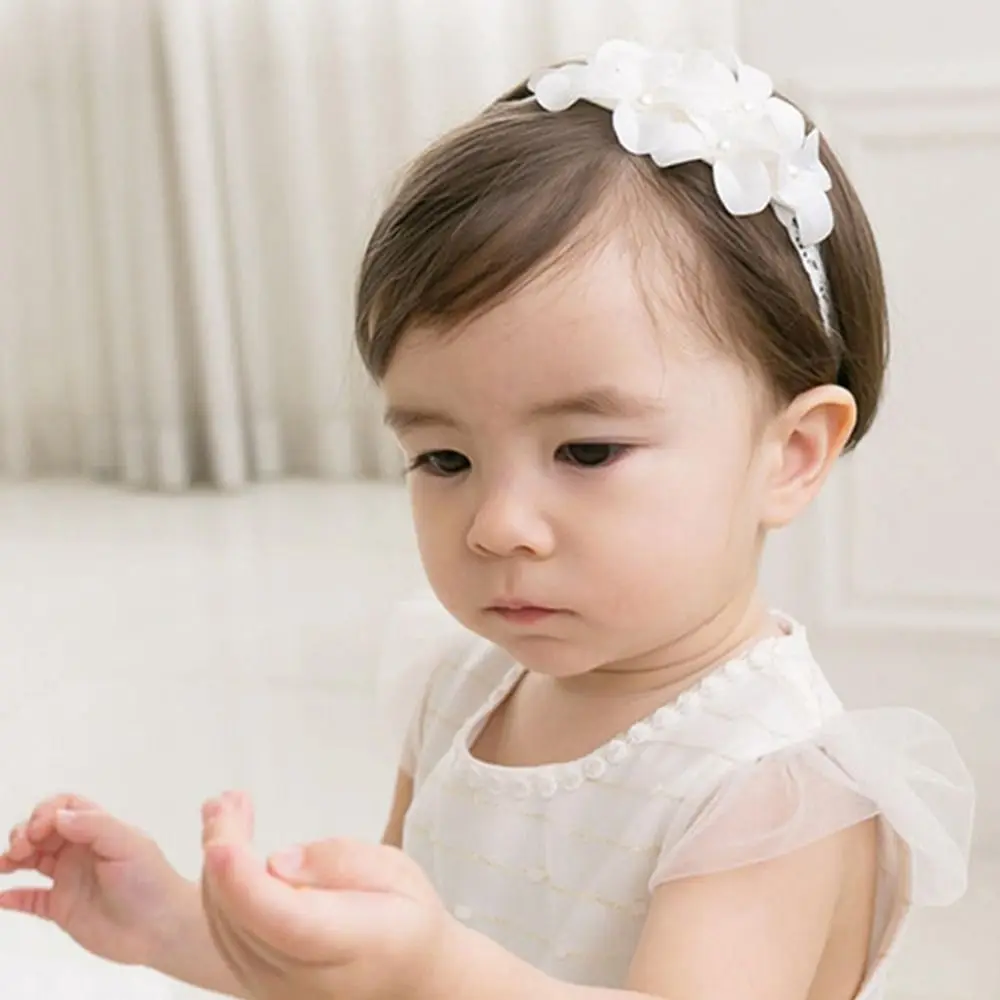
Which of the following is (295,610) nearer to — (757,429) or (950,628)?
(950,628)

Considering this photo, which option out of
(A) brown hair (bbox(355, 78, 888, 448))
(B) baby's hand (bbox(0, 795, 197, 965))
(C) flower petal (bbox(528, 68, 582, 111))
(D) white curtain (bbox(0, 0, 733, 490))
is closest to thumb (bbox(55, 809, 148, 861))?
(B) baby's hand (bbox(0, 795, 197, 965))

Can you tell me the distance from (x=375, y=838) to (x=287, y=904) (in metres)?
1.04

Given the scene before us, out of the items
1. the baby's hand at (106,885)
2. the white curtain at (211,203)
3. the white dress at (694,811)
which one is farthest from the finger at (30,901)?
the white curtain at (211,203)

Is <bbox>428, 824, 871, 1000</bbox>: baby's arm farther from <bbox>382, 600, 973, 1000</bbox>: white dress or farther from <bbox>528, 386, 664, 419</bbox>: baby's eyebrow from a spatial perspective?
<bbox>528, 386, 664, 419</bbox>: baby's eyebrow

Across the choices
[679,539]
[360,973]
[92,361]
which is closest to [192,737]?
[92,361]

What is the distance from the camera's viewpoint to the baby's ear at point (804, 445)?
806mm

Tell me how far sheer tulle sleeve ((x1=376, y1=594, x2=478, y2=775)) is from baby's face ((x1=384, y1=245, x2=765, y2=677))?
21 centimetres

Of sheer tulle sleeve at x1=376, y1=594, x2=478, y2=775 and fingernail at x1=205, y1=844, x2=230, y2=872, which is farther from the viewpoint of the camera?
sheer tulle sleeve at x1=376, y1=594, x2=478, y2=775

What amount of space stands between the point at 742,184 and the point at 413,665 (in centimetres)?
36

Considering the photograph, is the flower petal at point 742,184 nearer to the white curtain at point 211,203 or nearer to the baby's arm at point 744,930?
the baby's arm at point 744,930

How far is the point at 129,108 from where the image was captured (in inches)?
83.4

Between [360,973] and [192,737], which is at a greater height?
[360,973]

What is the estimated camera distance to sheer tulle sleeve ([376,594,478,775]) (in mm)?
990

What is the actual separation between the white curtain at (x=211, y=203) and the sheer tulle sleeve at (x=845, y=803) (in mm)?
1271
